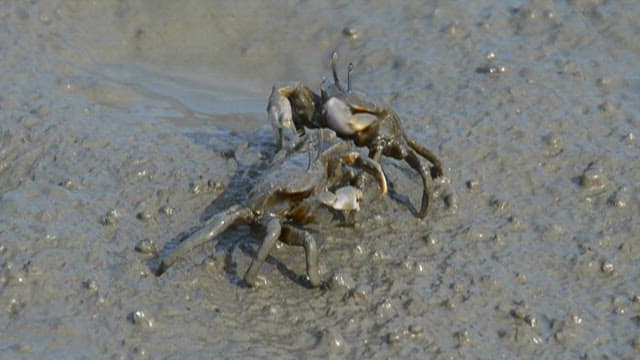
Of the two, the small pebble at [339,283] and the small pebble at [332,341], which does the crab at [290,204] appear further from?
the small pebble at [332,341]

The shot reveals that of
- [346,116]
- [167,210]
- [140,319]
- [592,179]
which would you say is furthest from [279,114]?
[592,179]

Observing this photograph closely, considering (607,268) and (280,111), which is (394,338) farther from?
(280,111)

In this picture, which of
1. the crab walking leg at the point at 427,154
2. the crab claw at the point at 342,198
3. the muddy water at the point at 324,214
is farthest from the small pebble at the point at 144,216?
the crab walking leg at the point at 427,154

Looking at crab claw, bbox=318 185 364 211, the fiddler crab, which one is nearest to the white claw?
the fiddler crab

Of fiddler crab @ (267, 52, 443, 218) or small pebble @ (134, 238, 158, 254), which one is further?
fiddler crab @ (267, 52, 443, 218)

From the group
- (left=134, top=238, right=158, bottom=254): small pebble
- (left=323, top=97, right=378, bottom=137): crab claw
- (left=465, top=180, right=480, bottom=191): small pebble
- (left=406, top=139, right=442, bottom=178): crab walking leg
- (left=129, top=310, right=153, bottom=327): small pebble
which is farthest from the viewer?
(left=465, top=180, right=480, bottom=191): small pebble

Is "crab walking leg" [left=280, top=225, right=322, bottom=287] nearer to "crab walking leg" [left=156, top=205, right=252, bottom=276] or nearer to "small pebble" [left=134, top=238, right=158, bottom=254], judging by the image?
"crab walking leg" [left=156, top=205, right=252, bottom=276]

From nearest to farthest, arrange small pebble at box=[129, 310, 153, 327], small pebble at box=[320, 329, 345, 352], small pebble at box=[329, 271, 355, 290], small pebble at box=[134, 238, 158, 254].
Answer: small pebble at box=[320, 329, 345, 352] < small pebble at box=[129, 310, 153, 327] < small pebble at box=[329, 271, 355, 290] < small pebble at box=[134, 238, 158, 254]

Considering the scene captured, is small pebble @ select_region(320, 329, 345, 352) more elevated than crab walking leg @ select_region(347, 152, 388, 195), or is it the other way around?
crab walking leg @ select_region(347, 152, 388, 195)
